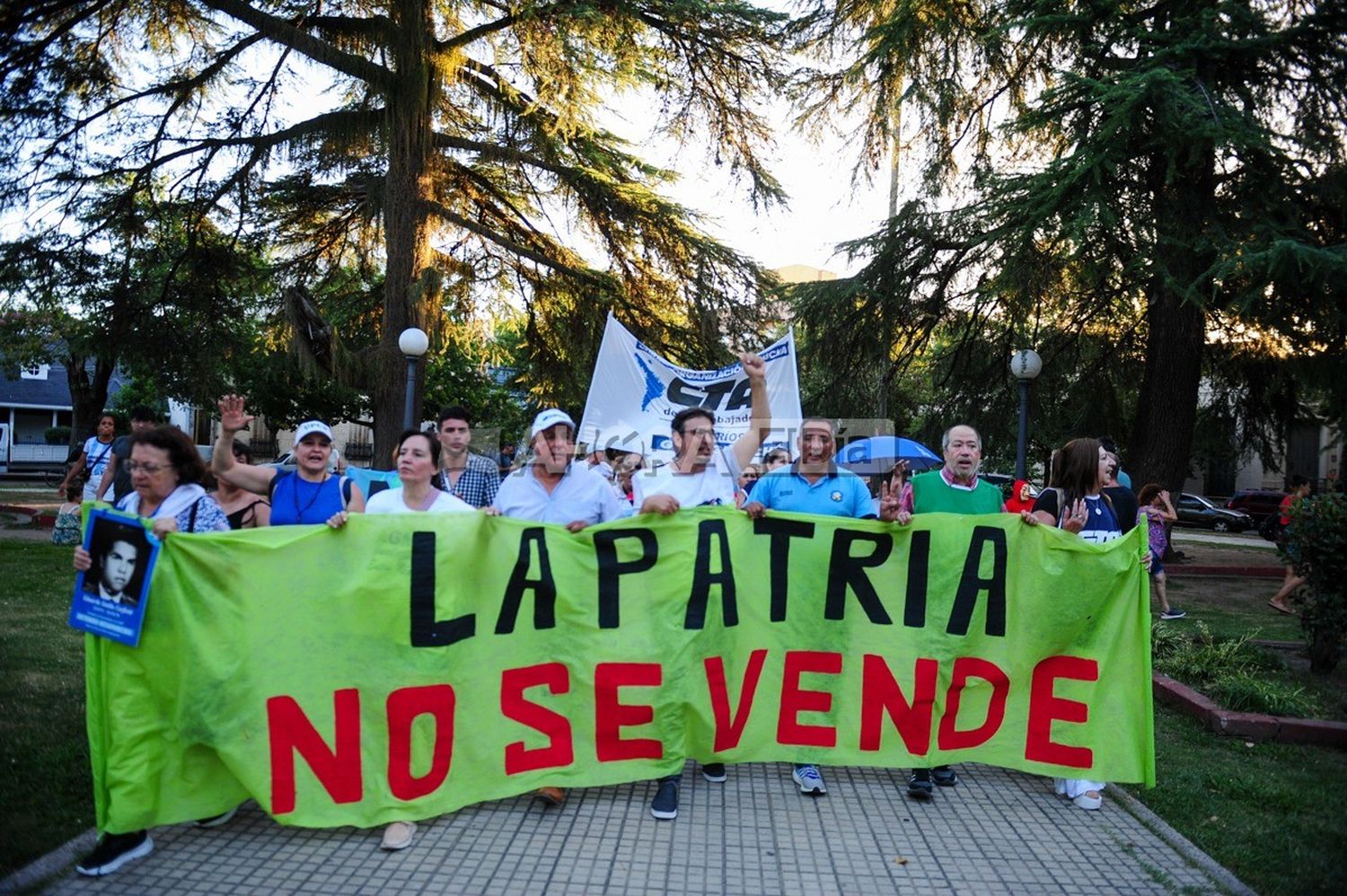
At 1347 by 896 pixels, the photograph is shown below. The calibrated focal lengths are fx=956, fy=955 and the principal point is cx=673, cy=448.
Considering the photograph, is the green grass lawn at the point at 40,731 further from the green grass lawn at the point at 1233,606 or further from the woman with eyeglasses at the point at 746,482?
the green grass lawn at the point at 1233,606

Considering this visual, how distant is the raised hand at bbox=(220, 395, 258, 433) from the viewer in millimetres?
4434

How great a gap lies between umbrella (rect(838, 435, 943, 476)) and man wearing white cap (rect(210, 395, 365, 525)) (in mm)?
10264

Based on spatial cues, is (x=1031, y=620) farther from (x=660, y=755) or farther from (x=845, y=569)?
(x=660, y=755)

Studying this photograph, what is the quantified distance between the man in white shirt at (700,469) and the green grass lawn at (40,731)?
9.12 feet

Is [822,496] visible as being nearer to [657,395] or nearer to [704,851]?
[704,851]

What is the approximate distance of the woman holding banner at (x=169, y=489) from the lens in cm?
391

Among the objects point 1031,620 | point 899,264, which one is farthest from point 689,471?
point 899,264

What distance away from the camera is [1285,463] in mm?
18266

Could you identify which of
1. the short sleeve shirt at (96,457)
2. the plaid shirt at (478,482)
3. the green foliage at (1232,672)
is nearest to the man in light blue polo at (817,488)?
the plaid shirt at (478,482)

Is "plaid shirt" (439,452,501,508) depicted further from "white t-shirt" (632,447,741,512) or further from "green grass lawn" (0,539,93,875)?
"green grass lawn" (0,539,93,875)

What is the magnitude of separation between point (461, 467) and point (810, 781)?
8.85 ft

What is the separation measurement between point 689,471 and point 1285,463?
1763cm

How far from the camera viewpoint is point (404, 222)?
45.6 ft

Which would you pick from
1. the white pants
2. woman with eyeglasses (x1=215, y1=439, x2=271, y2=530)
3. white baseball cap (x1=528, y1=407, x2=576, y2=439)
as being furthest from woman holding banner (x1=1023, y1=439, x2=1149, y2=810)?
woman with eyeglasses (x1=215, y1=439, x2=271, y2=530)
